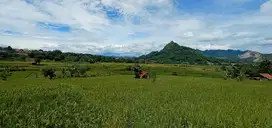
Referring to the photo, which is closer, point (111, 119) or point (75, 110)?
point (111, 119)

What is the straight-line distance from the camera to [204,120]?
1698 cm

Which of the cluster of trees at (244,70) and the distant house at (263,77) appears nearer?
the cluster of trees at (244,70)

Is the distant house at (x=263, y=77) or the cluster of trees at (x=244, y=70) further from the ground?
the cluster of trees at (x=244, y=70)

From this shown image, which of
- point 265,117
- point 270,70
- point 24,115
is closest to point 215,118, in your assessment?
point 265,117

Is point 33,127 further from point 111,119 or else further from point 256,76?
point 256,76

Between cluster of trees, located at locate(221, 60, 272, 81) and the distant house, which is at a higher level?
cluster of trees, located at locate(221, 60, 272, 81)

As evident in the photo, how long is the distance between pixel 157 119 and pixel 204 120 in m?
3.30

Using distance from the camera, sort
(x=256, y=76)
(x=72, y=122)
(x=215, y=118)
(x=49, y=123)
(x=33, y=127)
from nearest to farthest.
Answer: (x=33, y=127) < (x=49, y=123) < (x=72, y=122) < (x=215, y=118) < (x=256, y=76)

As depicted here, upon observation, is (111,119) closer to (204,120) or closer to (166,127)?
(166,127)

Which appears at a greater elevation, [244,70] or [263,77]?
[244,70]

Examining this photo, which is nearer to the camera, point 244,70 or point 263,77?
point 244,70

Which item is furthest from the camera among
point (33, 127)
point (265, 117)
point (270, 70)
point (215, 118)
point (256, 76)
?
point (270, 70)

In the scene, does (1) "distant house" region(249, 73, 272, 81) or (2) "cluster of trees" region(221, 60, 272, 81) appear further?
(1) "distant house" region(249, 73, 272, 81)

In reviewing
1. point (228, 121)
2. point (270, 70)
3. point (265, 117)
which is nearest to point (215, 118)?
point (228, 121)
